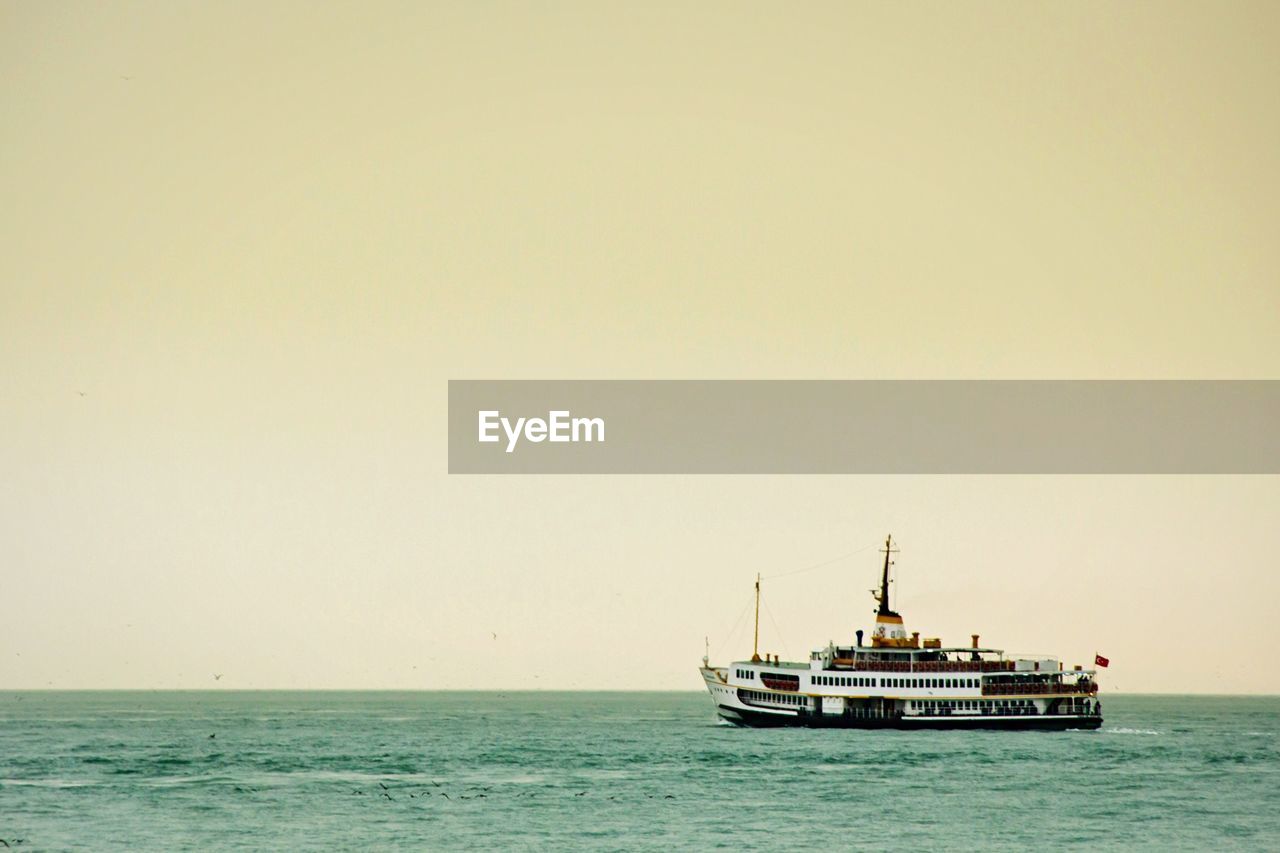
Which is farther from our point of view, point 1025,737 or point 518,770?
point 1025,737

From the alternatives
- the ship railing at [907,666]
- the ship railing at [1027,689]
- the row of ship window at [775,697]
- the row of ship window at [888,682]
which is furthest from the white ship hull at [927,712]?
the ship railing at [907,666]

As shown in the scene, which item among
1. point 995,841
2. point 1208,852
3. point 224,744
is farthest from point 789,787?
point 224,744

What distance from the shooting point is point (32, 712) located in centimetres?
19138

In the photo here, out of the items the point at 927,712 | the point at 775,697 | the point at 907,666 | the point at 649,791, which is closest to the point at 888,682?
the point at 907,666

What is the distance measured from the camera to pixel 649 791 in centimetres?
7938

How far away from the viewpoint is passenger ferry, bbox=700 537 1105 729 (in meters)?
112

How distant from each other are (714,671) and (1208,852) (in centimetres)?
6305

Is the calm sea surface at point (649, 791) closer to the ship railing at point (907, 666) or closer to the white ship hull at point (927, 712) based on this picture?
the white ship hull at point (927, 712)

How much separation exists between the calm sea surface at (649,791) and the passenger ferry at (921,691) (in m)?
1.60

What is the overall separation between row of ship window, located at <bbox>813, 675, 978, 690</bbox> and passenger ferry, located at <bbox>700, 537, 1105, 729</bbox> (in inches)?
2.7

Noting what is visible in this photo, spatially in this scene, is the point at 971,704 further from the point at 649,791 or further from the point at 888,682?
the point at 649,791

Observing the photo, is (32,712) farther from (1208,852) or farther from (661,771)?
(1208,852)

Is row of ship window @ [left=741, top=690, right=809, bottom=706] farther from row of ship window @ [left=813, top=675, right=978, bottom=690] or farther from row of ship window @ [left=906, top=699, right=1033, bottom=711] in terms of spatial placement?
row of ship window @ [left=906, top=699, right=1033, bottom=711]

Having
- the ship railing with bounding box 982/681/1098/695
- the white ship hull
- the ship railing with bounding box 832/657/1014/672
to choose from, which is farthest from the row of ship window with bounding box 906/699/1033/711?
the ship railing with bounding box 832/657/1014/672
